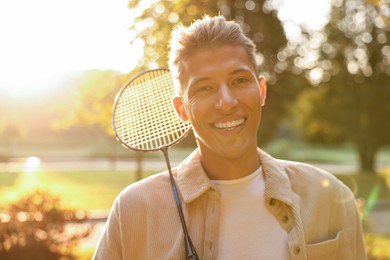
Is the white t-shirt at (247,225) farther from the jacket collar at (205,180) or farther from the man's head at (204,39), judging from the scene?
the man's head at (204,39)

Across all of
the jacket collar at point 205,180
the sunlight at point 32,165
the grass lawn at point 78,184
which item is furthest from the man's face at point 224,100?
the sunlight at point 32,165

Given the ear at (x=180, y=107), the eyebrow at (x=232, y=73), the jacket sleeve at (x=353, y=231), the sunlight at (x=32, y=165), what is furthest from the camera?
the sunlight at (x=32, y=165)

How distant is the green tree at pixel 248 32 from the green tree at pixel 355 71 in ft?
5.36

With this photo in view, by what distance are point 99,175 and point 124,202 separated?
26.9m

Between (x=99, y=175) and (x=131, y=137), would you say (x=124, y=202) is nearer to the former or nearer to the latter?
(x=131, y=137)

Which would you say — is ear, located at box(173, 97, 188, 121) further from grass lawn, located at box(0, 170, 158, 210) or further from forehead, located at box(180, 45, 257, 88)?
grass lawn, located at box(0, 170, 158, 210)

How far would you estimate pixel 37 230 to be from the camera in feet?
26.6

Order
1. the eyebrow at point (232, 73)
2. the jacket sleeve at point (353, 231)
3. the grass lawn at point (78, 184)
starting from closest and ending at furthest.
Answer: the eyebrow at point (232, 73) → the jacket sleeve at point (353, 231) → the grass lawn at point (78, 184)

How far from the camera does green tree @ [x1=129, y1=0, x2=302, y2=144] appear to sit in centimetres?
696

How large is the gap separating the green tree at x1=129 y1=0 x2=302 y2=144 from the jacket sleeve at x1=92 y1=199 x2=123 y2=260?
1379mm

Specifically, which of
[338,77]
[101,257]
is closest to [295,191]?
[101,257]

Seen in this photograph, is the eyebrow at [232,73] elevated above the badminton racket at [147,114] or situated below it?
above

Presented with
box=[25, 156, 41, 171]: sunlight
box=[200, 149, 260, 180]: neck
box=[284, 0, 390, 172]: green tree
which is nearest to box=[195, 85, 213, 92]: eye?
box=[200, 149, 260, 180]: neck

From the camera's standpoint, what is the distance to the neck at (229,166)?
2645mm
